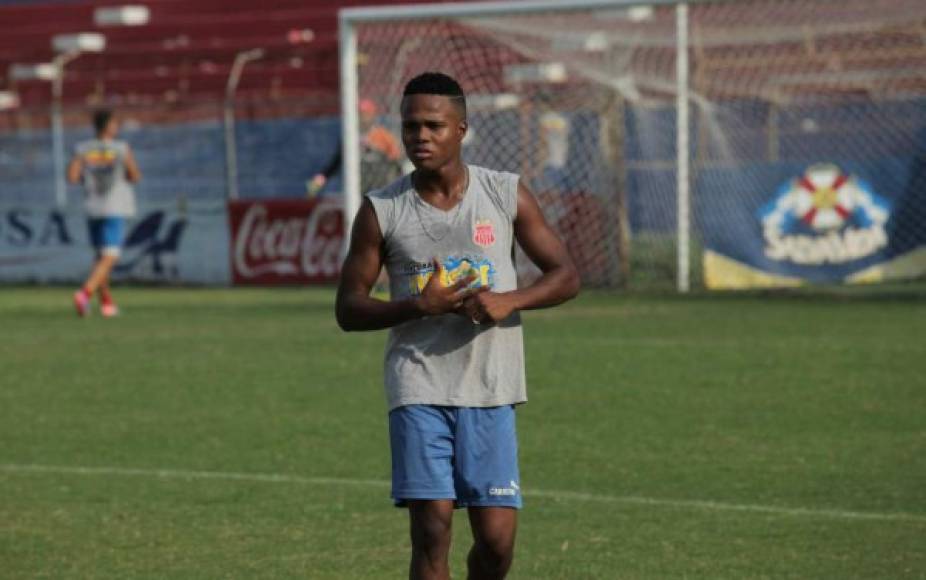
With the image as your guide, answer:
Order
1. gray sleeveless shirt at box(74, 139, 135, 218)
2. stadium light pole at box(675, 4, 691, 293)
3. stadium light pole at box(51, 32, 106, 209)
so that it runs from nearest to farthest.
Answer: gray sleeveless shirt at box(74, 139, 135, 218) < stadium light pole at box(675, 4, 691, 293) < stadium light pole at box(51, 32, 106, 209)

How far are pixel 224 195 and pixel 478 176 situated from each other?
20643 mm

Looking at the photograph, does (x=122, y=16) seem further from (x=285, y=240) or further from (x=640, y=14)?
(x=640, y=14)

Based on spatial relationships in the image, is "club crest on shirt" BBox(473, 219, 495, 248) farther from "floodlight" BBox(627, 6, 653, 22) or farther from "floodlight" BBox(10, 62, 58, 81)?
"floodlight" BBox(10, 62, 58, 81)

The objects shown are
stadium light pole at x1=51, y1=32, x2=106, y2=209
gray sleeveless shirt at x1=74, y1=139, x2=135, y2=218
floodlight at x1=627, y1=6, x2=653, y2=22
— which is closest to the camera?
gray sleeveless shirt at x1=74, y1=139, x2=135, y2=218

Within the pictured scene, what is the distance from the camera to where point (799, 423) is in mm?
11172

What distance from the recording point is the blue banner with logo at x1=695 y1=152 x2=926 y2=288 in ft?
68.5

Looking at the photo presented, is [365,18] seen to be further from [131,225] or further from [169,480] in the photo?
[169,480]

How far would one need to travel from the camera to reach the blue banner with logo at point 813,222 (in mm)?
20891

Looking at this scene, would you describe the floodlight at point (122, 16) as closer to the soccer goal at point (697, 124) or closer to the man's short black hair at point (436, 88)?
the soccer goal at point (697, 124)

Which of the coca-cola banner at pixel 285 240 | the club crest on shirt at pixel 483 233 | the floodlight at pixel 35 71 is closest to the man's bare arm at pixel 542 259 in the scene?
the club crest on shirt at pixel 483 233

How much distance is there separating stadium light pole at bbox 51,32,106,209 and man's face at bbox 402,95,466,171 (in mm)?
21085

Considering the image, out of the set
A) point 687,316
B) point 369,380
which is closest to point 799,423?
point 369,380

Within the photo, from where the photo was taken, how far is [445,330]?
5.83 m

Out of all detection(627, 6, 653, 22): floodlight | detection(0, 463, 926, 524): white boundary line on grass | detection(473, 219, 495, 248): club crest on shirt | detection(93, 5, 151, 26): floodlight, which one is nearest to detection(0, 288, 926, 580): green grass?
detection(0, 463, 926, 524): white boundary line on grass
